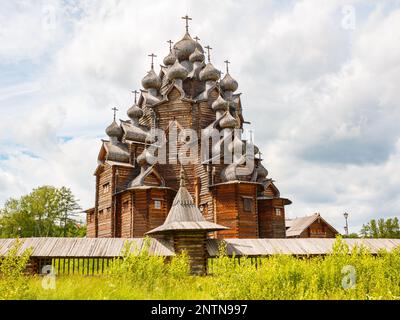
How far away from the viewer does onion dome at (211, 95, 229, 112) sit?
28.1 m

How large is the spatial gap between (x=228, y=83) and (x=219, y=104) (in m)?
3.90

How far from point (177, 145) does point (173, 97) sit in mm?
3807

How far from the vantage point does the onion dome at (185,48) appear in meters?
32.7

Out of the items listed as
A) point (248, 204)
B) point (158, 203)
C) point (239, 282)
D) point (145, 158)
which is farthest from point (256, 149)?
point (239, 282)

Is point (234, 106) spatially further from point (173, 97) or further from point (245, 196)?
point (245, 196)

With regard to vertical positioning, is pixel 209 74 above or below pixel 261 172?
above

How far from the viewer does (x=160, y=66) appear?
33438mm

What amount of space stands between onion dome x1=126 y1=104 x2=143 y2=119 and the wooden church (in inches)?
2.9

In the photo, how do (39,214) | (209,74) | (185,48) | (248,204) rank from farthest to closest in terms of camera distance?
(39,214), (185,48), (209,74), (248,204)

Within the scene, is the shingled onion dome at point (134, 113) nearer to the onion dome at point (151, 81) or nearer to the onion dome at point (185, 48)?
the onion dome at point (151, 81)

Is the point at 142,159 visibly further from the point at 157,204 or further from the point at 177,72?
the point at 177,72

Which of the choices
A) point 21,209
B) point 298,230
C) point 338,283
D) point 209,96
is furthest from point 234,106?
point 21,209

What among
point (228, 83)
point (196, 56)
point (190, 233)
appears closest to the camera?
point (190, 233)

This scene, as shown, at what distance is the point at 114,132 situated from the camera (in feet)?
95.1
